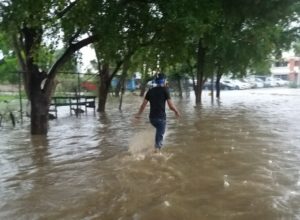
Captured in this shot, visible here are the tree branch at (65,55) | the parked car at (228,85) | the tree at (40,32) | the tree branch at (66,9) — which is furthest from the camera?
the parked car at (228,85)

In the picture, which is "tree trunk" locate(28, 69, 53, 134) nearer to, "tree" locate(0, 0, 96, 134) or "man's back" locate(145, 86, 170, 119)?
"tree" locate(0, 0, 96, 134)

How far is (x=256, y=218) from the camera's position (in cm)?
562

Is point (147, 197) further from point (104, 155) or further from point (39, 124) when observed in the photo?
point (39, 124)

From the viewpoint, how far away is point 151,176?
26.2 feet

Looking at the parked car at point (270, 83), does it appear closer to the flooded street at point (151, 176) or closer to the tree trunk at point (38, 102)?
the flooded street at point (151, 176)

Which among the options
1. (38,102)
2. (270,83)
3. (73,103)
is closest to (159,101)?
(38,102)

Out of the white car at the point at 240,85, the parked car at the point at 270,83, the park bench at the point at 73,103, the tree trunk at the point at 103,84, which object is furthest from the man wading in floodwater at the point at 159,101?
the parked car at the point at 270,83

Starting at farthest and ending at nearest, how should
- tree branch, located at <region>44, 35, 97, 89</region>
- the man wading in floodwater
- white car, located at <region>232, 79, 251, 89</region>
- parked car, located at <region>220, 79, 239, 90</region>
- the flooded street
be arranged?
white car, located at <region>232, 79, 251, 89</region> → parked car, located at <region>220, 79, 239, 90</region> → tree branch, located at <region>44, 35, 97, 89</region> → the man wading in floodwater → the flooded street

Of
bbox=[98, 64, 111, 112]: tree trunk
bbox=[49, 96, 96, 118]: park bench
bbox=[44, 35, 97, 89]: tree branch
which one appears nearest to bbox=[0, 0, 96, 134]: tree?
bbox=[44, 35, 97, 89]: tree branch

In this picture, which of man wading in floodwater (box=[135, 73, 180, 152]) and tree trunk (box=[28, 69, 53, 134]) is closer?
man wading in floodwater (box=[135, 73, 180, 152])

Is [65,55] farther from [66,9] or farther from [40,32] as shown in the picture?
[66,9]

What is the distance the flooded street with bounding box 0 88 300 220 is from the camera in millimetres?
6059

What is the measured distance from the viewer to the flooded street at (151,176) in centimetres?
606

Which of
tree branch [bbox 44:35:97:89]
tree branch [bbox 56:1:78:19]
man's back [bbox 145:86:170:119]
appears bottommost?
man's back [bbox 145:86:170:119]
